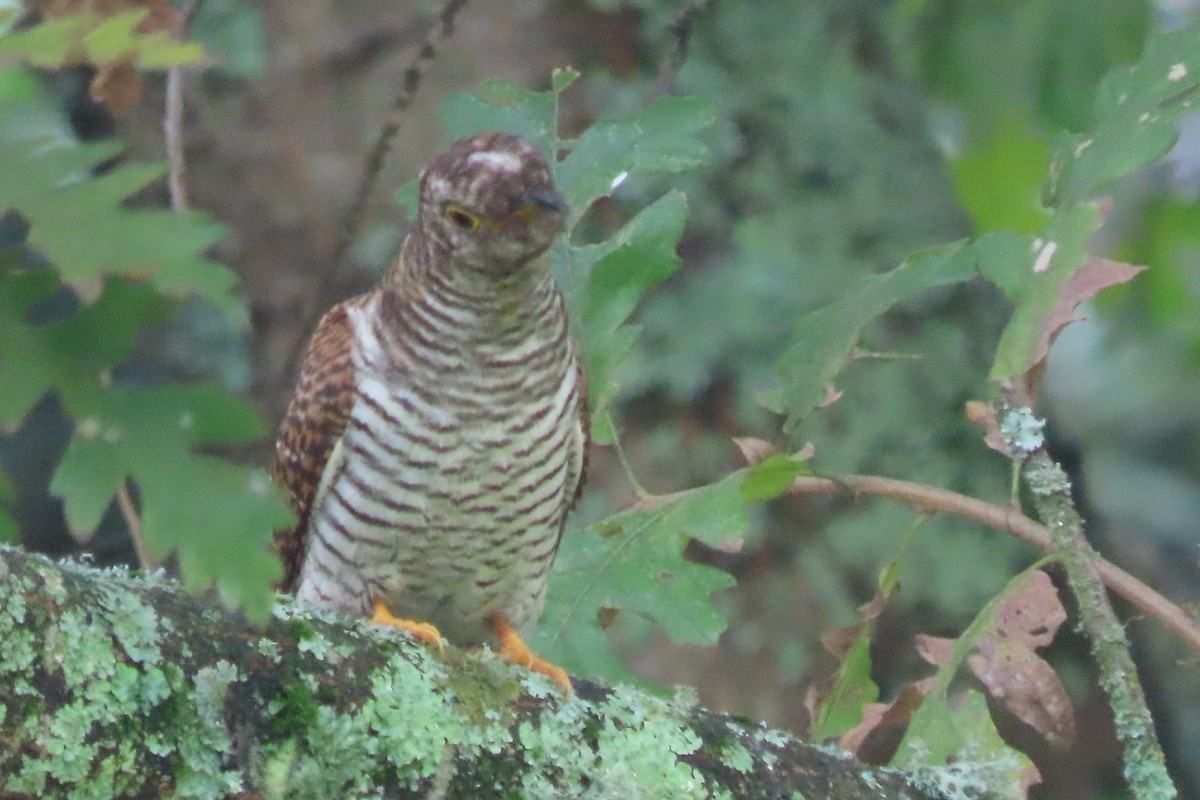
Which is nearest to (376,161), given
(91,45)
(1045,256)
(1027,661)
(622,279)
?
(622,279)

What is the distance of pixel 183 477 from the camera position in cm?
70

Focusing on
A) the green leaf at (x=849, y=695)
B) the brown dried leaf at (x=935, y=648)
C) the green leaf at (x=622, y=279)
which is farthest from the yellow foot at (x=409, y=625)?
the brown dried leaf at (x=935, y=648)

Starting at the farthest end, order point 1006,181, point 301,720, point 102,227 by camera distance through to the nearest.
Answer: point 1006,181 < point 301,720 < point 102,227

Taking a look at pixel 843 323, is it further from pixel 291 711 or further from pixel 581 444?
pixel 291 711

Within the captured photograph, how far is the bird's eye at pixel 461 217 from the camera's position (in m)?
2.06

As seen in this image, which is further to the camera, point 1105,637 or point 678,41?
point 678,41

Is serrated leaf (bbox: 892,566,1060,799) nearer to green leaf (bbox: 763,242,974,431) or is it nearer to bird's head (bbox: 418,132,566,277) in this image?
green leaf (bbox: 763,242,974,431)


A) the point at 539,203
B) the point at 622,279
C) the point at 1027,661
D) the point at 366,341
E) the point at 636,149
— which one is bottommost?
the point at 1027,661

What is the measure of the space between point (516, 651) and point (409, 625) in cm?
28

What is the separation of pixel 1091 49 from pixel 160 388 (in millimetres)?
2184

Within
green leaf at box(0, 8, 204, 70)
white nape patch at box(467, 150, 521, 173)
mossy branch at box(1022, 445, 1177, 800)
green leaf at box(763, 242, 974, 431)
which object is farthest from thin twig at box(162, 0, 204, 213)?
green leaf at box(0, 8, 204, 70)

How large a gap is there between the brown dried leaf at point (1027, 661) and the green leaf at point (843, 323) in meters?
0.45

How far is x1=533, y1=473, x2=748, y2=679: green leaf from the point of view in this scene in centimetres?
228

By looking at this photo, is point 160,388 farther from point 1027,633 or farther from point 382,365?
point 1027,633
